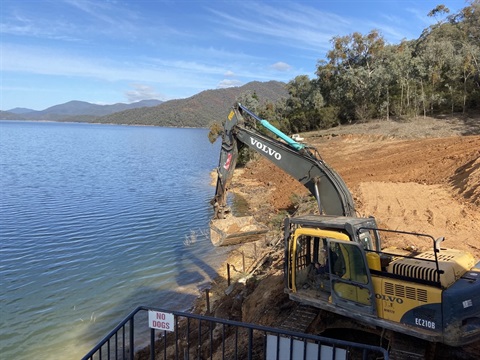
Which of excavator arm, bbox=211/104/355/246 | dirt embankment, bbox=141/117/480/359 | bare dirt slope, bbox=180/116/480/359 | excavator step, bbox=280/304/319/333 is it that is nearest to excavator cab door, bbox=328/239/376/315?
excavator step, bbox=280/304/319/333

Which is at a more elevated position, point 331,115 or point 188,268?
point 331,115

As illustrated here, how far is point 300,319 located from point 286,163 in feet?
11.3

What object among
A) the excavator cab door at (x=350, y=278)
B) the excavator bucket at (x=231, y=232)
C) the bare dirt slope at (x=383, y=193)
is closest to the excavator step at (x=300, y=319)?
the excavator cab door at (x=350, y=278)

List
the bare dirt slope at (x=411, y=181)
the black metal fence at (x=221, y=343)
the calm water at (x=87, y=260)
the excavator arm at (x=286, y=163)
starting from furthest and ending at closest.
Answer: the bare dirt slope at (x=411, y=181) < the calm water at (x=87, y=260) < the excavator arm at (x=286, y=163) < the black metal fence at (x=221, y=343)

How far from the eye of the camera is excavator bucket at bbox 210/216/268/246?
9.89 metres

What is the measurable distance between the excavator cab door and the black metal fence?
25.1 inches

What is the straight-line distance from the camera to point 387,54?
4088 cm

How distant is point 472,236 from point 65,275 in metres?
12.9

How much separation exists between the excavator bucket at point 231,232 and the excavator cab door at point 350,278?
4102 mm

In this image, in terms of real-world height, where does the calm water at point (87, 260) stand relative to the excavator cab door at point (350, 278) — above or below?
below

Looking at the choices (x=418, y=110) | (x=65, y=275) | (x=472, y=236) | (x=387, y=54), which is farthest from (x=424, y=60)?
(x=65, y=275)

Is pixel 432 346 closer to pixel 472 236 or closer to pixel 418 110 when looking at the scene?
pixel 472 236

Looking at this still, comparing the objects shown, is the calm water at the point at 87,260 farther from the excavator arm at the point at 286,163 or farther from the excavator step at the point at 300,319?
the excavator step at the point at 300,319

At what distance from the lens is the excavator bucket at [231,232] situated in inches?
389
